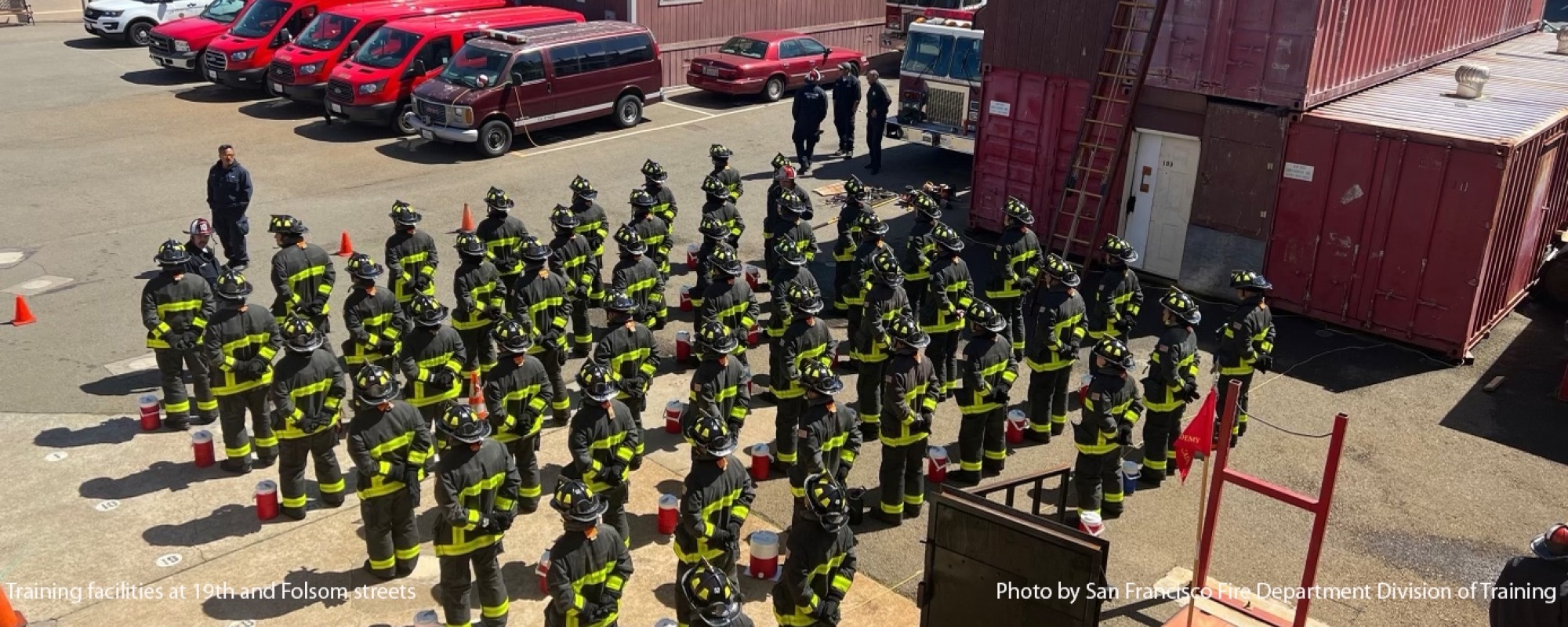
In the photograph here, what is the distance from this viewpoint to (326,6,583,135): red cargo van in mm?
22484

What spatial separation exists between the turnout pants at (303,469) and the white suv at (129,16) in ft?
76.4

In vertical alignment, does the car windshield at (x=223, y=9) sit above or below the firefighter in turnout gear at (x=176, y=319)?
above

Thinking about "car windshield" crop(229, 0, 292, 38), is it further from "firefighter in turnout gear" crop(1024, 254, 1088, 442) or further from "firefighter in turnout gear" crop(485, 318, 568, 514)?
"firefighter in turnout gear" crop(1024, 254, 1088, 442)

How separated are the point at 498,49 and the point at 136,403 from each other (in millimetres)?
11176

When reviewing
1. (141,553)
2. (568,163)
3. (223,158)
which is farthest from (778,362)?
(568,163)

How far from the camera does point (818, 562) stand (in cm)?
790

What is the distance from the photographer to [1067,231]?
1752 cm

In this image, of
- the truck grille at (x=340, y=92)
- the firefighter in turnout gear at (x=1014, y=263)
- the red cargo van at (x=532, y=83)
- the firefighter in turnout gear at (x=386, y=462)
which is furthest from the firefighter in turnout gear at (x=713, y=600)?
the truck grille at (x=340, y=92)

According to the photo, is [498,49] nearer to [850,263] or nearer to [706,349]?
[850,263]

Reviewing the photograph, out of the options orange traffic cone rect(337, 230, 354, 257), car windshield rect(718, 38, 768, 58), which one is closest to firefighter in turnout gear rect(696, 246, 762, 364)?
orange traffic cone rect(337, 230, 354, 257)

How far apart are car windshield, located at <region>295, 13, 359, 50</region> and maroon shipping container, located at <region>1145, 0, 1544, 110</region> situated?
53.0 ft

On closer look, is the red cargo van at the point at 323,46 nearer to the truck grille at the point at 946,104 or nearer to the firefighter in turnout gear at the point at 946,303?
the truck grille at the point at 946,104

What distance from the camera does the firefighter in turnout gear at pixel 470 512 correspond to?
8.44m

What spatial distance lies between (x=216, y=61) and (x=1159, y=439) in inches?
843
